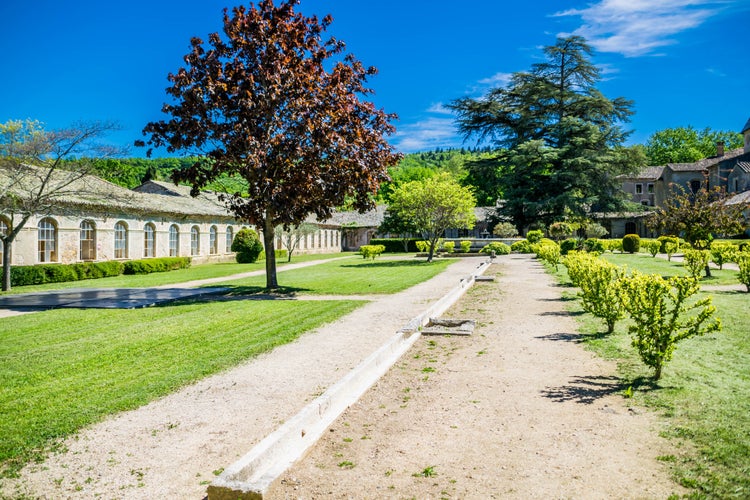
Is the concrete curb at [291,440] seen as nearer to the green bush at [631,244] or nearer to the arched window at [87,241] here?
the arched window at [87,241]

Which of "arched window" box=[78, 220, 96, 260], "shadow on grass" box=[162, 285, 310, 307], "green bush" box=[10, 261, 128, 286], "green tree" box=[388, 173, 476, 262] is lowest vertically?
"shadow on grass" box=[162, 285, 310, 307]

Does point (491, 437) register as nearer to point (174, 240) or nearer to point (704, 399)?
point (704, 399)

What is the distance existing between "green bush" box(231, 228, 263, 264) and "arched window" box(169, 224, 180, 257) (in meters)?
4.78

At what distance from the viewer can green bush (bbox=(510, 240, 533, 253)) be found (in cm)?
4381

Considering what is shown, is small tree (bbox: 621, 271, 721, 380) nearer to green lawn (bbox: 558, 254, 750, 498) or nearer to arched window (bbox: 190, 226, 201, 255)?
green lawn (bbox: 558, 254, 750, 498)

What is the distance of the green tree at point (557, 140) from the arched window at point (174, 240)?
1099 inches

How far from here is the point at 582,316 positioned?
11.9 m

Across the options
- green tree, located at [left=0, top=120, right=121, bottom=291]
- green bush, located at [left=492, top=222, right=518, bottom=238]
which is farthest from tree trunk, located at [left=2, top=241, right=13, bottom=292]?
green bush, located at [left=492, top=222, right=518, bottom=238]

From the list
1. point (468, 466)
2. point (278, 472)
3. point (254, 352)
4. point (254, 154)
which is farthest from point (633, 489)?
point (254, 154)

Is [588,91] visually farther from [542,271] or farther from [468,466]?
[468,466]

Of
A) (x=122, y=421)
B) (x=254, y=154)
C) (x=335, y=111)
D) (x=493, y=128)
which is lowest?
(x=122, y=421)

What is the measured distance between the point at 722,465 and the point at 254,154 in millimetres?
13375

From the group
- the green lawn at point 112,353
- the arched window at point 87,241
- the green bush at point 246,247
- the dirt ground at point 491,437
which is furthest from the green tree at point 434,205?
the dirt ground at point 491,437

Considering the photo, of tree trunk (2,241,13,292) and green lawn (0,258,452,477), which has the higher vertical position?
tree trunk (2,241,13,292)
